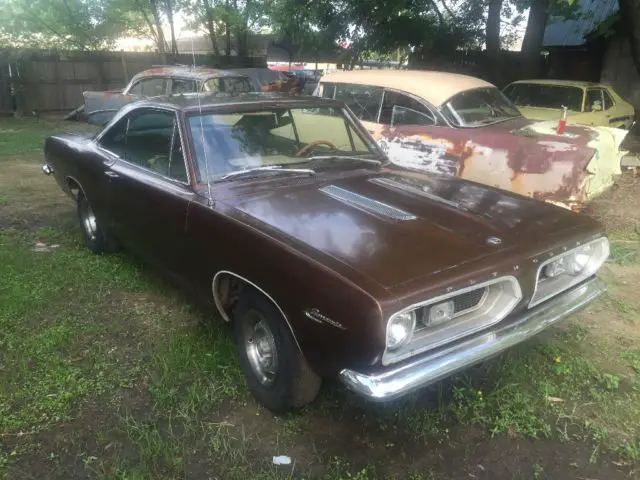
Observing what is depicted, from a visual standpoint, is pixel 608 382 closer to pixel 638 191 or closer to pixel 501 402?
pixel 501 402

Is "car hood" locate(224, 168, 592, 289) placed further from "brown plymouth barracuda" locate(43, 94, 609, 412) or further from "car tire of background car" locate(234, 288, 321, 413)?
"car tire of background car" locate(234, 288, 321, 413)

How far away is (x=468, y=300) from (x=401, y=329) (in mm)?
466

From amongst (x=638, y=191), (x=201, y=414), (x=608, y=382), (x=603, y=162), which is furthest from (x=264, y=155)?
(x=638, y=191)

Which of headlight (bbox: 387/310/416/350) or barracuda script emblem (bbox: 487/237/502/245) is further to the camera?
barracuda script emblem (bbox: 487/237/502/245)

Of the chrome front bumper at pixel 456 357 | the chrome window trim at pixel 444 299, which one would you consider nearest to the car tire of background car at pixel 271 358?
the chrome front bumper at pixel 456 357

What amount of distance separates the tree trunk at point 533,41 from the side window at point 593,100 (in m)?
3.91

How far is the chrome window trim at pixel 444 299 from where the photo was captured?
7.59 ft

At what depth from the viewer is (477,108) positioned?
6637mm

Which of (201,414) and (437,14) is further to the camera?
(437,14)

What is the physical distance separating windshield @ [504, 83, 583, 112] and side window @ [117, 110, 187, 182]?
813 cm

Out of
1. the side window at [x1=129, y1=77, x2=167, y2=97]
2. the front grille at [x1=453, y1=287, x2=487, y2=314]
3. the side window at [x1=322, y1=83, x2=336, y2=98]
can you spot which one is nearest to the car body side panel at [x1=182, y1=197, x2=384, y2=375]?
the front grille at [x1=453, y1=287, x2=487, y2=314]

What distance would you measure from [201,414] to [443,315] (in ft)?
4.65

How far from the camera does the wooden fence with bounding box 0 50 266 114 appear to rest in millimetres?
14375

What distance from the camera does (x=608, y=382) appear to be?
10.7 feet
